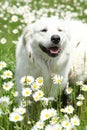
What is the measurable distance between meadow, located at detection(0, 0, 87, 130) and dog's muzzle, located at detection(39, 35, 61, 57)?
40 cm

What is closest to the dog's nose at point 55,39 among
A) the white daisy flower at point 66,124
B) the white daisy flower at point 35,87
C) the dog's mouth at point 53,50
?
the dog's mouth at point 53,50

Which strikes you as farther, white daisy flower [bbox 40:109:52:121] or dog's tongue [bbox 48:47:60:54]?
dog's tongue [bbox 48:47:60:54]

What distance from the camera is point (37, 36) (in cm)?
524

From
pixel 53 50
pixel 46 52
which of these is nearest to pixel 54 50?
pixel 53 50

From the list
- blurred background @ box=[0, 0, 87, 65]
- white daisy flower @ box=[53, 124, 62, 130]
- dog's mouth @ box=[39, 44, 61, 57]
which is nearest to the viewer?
white daisy flower @ box=[53, 124, 62, 130]

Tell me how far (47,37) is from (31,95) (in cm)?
73

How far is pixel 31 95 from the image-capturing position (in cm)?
518

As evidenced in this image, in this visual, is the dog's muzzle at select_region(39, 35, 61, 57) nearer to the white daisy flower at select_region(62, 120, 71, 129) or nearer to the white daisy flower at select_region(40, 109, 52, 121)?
the white daisy flower at select_region(40, 109, 52, 121)

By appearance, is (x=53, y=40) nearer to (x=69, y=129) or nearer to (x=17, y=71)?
(x=17, y=71)

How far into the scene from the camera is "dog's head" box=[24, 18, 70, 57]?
501 cm

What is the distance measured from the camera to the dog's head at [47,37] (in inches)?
197

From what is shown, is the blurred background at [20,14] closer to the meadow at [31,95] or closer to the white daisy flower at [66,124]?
the meadow at [31,95]

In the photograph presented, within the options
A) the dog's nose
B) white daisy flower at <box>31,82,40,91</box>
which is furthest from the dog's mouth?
white daisy flower at <box>31,82,40,91</box>

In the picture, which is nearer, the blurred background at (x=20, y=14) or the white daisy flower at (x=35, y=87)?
the white daisy flower at (x=35, y=87)
